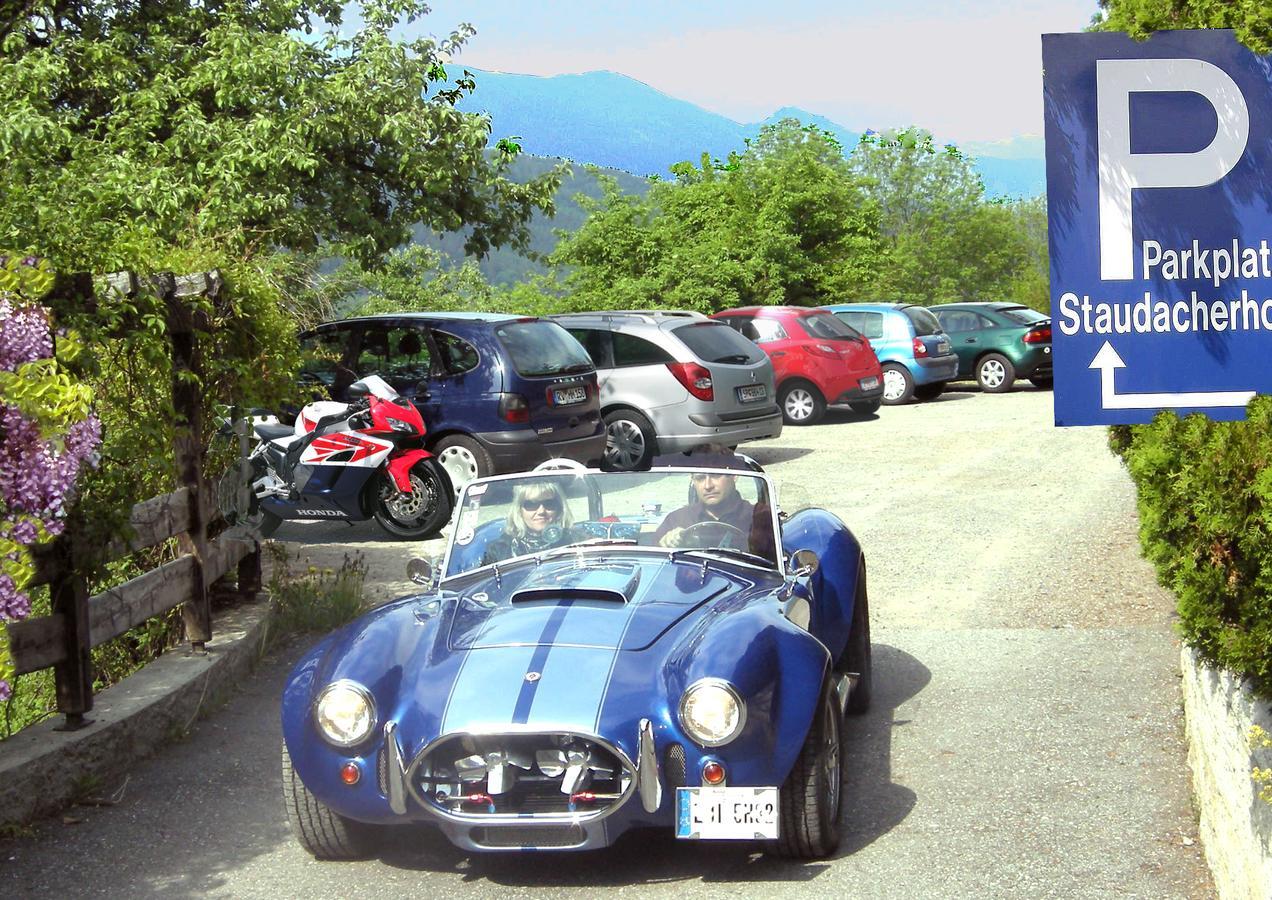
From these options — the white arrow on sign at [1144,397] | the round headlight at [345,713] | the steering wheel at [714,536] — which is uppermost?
the white arrow on sign at [1144,397]

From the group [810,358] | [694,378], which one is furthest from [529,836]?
[810,358]

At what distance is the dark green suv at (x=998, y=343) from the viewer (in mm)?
26797

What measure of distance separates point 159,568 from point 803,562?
3479 mm

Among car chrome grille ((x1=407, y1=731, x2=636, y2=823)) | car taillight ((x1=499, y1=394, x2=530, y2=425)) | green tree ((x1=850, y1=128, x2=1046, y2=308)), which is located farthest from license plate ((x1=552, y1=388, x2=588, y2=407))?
green tree ((x1=850, y1=128, x2=1046, y2=308))

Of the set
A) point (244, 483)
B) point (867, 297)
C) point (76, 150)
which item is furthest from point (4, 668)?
point (867, 297)

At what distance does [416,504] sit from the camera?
12.4m

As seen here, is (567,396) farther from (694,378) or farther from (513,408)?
(694,378)

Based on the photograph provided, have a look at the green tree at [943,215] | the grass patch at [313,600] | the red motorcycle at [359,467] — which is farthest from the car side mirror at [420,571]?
the green tree at [943,215]

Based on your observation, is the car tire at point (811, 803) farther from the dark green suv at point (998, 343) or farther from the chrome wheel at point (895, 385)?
the dark green suv at point (998, 343)

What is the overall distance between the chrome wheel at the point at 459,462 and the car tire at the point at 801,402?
9.68m

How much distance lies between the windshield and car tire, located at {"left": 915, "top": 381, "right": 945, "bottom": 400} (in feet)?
65.6

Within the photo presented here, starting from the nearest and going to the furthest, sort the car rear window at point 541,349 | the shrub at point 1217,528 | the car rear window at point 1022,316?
the shrub at point 1217,528 → the car rear window at point 541,349 → the car rear window at point 1022,316

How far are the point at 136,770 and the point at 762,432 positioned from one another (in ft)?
35.7

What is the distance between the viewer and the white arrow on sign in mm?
3455
